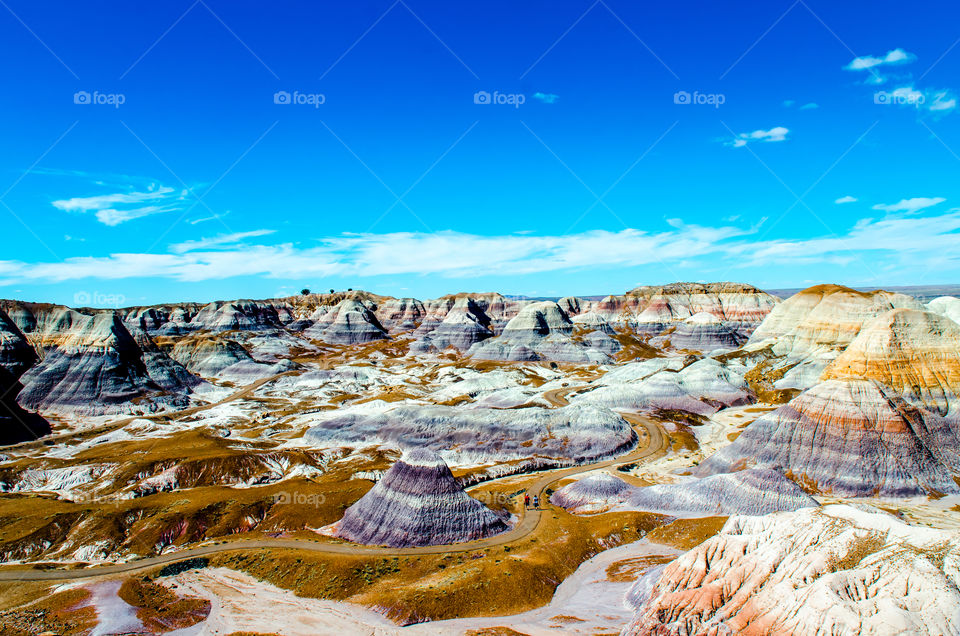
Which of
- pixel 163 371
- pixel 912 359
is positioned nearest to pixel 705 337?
pixel 912 359

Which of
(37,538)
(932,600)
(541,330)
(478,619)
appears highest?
(541,330)

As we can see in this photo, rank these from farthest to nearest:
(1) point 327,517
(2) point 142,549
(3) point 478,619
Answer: (1) point 327,517 → (2) point 142,549 → (3) point 478,619

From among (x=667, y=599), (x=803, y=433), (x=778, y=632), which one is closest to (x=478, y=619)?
(x=667, y=599)

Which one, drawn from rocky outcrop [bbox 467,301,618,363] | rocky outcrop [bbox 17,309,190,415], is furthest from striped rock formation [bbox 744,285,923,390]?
rocky outcrop [bbox 17,309,190,415]

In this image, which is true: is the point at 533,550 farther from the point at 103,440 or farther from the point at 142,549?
the point at 103,440

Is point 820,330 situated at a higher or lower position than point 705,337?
lower

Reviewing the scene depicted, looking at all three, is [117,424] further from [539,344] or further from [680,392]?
[539,344]

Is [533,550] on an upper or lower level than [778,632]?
lower
